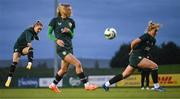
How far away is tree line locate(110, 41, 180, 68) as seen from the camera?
183 feet

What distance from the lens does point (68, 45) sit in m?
16.8

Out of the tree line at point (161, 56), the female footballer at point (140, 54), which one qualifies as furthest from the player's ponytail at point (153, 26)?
the tree line at point (161, 56)

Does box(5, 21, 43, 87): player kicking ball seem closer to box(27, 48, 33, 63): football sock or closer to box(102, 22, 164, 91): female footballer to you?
box(27, 48, 33, 63): football sock

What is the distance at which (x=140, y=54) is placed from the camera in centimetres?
1928

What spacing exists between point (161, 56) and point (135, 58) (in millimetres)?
36996

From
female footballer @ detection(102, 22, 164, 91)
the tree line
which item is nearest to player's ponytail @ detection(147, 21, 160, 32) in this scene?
female footballer @ detection(102, 22, 164, 91)

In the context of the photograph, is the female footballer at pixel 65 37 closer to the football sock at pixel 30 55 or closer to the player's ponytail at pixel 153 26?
the player's ponytail at pixel 153 26

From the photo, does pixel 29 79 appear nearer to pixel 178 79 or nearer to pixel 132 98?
pixel 178 79

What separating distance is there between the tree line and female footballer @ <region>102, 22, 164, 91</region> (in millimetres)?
33544

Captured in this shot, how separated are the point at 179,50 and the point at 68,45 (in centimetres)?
4320

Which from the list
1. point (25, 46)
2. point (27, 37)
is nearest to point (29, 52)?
point (25, 46)

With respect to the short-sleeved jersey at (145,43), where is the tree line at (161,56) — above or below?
above

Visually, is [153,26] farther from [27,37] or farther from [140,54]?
[27,37]

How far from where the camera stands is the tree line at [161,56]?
55.7 m
